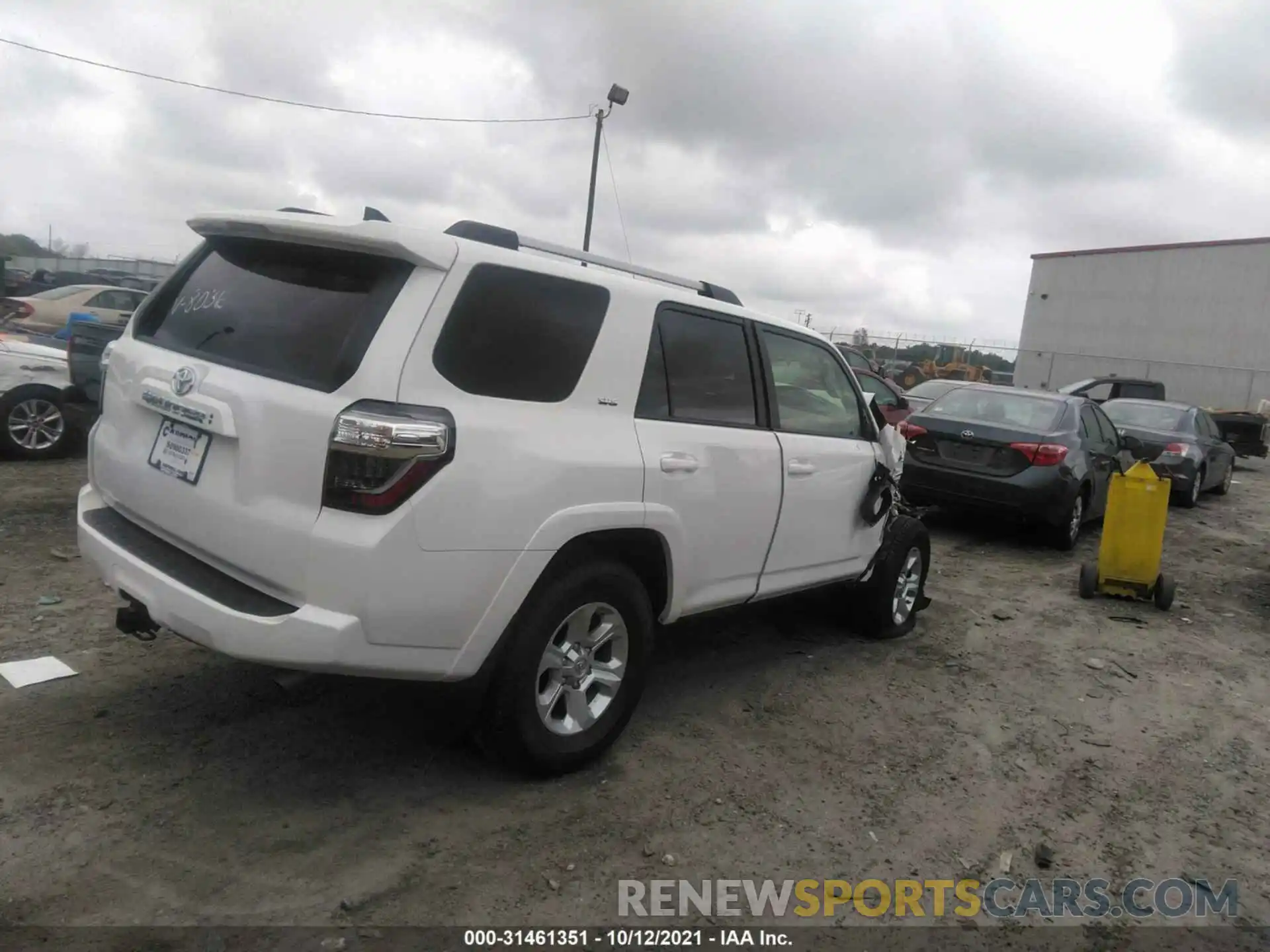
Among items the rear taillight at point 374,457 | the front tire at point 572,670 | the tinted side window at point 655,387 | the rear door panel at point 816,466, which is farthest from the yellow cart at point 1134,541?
the rear taillight at point 374,457

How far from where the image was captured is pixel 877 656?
5117mm

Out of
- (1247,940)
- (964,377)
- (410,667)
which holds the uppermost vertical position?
(964,377)

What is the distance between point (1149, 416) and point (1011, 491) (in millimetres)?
5854

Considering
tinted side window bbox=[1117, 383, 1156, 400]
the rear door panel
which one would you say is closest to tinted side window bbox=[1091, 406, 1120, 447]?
the rear door panel

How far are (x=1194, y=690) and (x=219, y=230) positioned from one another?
5294 millimetres

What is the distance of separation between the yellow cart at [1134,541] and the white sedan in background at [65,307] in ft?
35.7

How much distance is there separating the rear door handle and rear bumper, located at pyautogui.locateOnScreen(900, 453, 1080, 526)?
5.29 m

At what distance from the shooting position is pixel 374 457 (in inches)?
101

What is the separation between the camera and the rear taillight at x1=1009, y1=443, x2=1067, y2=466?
7.88 metres

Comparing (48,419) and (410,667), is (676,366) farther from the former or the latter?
(48,419)

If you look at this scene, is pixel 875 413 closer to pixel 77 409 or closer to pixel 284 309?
pixel 284 309

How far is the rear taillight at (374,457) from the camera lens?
2561 mm

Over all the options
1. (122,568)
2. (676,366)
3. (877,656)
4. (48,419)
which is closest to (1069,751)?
(877,656)

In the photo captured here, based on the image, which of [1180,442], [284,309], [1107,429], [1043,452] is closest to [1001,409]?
[1043,452]
